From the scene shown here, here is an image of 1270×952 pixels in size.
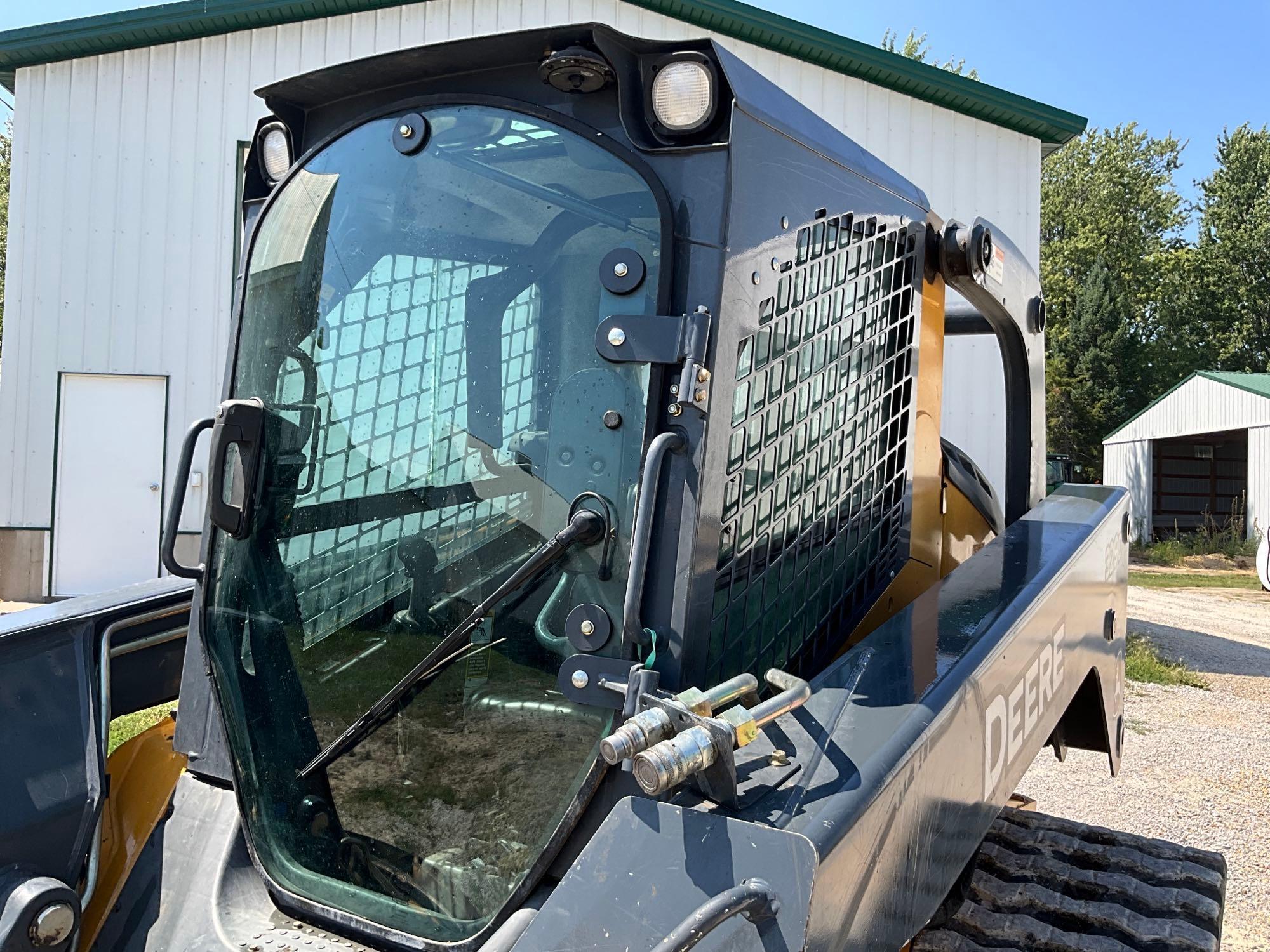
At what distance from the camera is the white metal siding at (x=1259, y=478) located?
22531 millimetres

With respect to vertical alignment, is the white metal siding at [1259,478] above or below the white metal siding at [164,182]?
below

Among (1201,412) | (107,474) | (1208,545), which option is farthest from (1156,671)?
(1201,412)

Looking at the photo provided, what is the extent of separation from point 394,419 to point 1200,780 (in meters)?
6.01

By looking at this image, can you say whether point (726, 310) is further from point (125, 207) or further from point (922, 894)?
point (125, 207)

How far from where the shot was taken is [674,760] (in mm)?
1280

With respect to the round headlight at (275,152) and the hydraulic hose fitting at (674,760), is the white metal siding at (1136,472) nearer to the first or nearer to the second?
the round headlight at (275,152)

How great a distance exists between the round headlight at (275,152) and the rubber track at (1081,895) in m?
2.05

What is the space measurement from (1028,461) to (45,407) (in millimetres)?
9873

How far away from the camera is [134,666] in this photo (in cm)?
256

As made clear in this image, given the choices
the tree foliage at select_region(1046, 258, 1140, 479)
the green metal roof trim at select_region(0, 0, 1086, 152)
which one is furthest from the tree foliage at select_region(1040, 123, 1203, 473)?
the green metal roof trim at select_region(0, 0, 1086, 152)

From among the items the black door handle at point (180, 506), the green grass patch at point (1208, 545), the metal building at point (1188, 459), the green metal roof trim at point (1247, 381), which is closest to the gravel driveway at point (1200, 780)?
the black door handle at point (180, 506)

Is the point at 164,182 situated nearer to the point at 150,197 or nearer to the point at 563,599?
the point at 150,197

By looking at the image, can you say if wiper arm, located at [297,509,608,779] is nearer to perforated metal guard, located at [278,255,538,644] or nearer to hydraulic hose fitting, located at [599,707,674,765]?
perforated metal guard, located at [278,255,538,644]

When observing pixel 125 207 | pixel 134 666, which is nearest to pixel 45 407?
pixel 125 207
